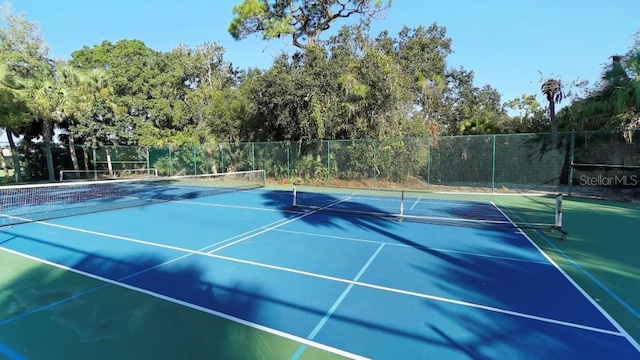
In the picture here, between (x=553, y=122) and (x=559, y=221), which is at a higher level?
(x=553, y=122)

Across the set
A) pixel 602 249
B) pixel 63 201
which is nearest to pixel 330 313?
pixel 602 249

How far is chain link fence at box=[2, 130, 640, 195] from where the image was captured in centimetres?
1398

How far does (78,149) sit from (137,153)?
4316 mm

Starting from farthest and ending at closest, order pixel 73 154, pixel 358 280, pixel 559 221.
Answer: pixel 73 154
pixel 559 221
pixel 358 280

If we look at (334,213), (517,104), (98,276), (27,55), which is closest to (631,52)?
(334,213)

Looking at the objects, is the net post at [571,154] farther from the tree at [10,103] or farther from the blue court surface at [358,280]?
the tree at [10,103]

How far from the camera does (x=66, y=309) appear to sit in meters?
4.09

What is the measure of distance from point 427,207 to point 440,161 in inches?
239

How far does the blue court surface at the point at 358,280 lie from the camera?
11.2 ft

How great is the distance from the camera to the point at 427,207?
37.4ft

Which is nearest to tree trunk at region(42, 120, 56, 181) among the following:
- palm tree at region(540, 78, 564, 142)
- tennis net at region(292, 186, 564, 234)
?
tennis net at region(292, 186, 564, 234)

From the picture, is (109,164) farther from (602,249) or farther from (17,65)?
(602,249)

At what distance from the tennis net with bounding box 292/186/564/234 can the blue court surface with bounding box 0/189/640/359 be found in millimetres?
548

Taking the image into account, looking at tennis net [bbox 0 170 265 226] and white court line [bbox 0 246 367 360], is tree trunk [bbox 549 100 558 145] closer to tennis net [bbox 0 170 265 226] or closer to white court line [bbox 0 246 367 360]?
tennis net [bbox 0 170 265 226]
